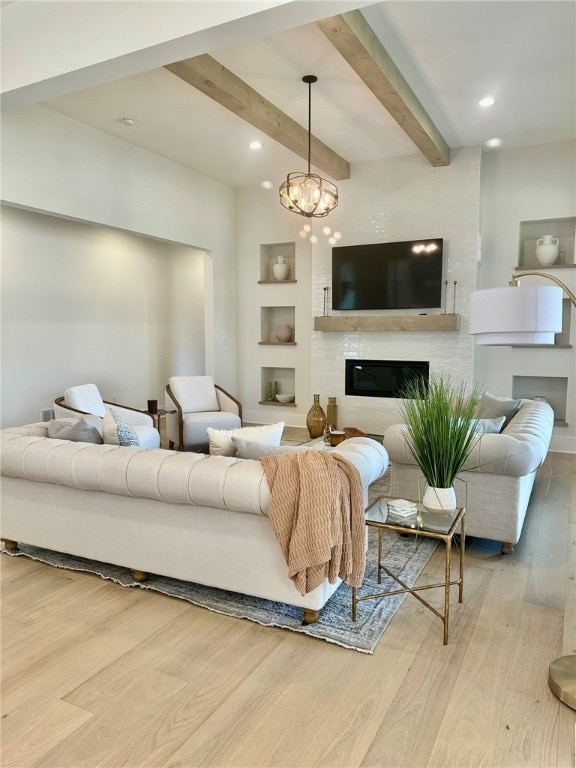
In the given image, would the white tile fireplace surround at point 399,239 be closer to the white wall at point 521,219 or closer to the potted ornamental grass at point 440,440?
the white wall at point 521,219

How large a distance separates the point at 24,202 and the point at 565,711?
4.83 metres

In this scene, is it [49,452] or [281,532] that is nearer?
[281,532]

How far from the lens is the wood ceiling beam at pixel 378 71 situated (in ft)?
10.2

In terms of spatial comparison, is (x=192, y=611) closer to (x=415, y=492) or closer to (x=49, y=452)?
(x=49, y=452)

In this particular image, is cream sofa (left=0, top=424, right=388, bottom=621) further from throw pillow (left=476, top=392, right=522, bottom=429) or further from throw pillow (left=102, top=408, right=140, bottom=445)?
throw pillow (left=476, top=392, right=522, bottom=429)

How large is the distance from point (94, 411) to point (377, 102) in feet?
12.1

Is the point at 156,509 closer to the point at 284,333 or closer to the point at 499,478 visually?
the point at 499,478

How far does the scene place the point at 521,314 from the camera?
2.03 meters

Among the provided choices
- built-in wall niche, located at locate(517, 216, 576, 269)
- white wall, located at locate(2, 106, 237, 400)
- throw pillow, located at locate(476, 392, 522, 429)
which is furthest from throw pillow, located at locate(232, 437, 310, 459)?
built-in wall niche, located at locate(517, 216, 576, 269)

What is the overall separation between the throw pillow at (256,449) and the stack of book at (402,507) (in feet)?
1.58

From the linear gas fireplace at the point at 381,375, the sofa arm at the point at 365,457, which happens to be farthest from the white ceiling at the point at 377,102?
the sofa arm at the point at 365,457

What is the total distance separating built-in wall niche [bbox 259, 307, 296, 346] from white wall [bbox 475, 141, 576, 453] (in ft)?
8.14

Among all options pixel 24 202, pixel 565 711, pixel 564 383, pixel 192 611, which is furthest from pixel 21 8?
pixel 564 383

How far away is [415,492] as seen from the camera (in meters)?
3.33
